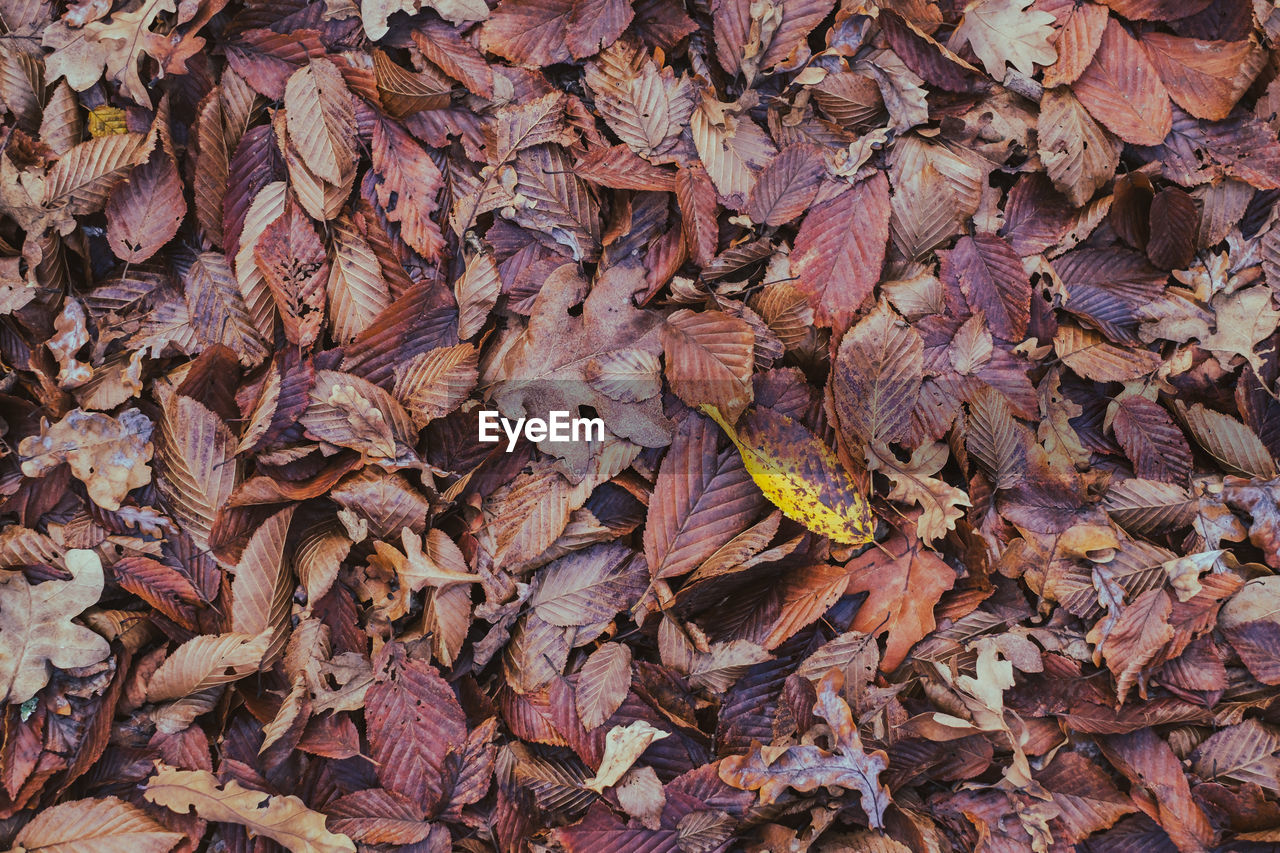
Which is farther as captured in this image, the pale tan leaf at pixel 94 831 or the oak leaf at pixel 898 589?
the oak leaf at pixel 898 589

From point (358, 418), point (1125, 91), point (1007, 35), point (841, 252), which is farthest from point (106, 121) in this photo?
point (1125, 91)

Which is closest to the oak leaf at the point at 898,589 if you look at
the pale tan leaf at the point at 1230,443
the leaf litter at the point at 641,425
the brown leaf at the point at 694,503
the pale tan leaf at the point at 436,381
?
the leaf litter at the point at 641,425

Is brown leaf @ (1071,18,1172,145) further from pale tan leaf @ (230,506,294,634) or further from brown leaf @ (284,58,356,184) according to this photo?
pale tan leaf @ (230,506,294,634)

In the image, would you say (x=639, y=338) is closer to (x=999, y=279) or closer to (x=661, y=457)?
(x=661, y=457)

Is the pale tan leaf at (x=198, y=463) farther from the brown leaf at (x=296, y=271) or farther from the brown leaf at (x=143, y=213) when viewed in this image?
the brown leaf at (x=143, y=213)

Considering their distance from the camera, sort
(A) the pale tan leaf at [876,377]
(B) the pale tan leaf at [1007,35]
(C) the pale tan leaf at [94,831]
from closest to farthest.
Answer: (C) the pale tan leaf at [94,831]
(A) the pale tan leaf at [876,377]
(B) the pale tan leaf at [1007,35]

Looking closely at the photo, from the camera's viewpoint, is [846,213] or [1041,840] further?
[846,213]

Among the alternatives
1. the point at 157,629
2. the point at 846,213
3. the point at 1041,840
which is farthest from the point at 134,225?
the point at 1041,840

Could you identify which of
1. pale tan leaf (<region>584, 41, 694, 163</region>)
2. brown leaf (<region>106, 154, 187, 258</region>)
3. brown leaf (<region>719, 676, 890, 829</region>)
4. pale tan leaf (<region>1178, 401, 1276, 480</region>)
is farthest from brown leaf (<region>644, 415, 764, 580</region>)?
brown leaf (<region>106, 154, 187, 258</region>)
